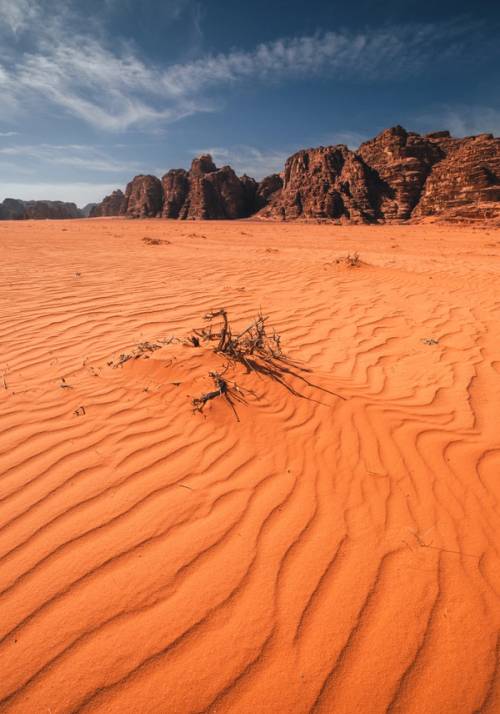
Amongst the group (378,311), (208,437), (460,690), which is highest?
(378,311)

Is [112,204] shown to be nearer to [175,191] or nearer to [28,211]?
[28,211]

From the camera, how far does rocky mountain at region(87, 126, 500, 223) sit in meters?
31.8

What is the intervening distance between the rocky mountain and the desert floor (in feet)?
104

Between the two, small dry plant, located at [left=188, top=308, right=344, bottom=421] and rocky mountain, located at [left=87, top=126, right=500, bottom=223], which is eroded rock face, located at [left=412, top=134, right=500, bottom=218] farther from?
small dry plant, located at [left=188, top=308, right=344, bottom=421]

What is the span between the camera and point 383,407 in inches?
123

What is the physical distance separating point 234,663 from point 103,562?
30.5 inches

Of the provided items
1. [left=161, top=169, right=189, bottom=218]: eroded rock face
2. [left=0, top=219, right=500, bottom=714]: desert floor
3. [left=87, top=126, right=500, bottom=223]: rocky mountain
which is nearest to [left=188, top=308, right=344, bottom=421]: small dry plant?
[left=0, top=219, right=500, bottom=714]: desert floor

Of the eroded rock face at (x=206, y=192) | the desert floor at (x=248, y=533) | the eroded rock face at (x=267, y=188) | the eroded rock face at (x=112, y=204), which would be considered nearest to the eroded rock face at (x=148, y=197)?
the eroded rock face at (x=206, y=192)

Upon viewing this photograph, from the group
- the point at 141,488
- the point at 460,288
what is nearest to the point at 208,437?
the point at 141,488

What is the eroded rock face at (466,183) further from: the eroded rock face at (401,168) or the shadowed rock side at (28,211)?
the shadowed rock side at (28,211)

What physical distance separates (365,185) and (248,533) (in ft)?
145

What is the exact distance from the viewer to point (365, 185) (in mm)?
39219

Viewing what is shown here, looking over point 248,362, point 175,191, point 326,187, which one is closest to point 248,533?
point 248,362

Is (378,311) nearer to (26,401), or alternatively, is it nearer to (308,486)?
(308,486)
